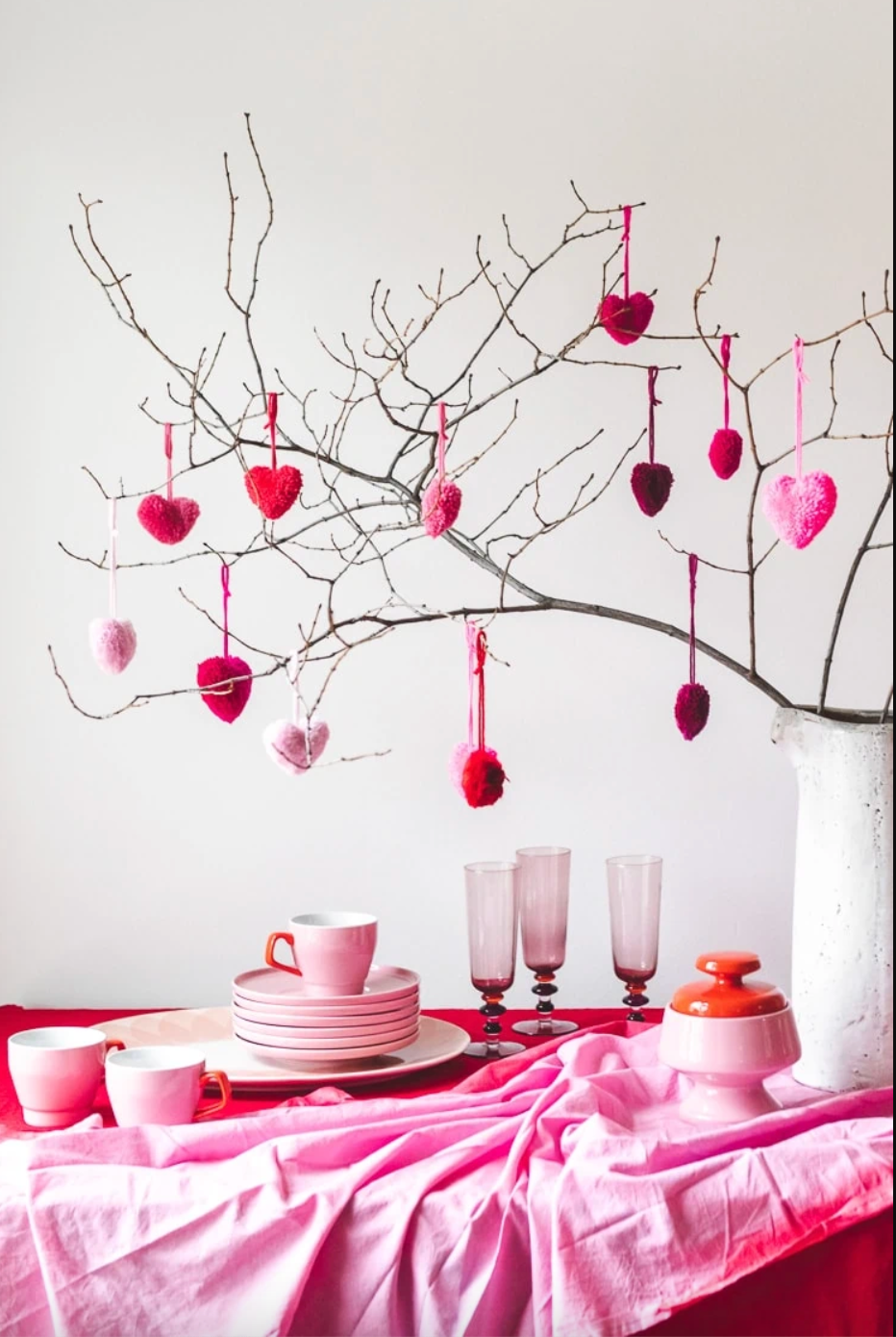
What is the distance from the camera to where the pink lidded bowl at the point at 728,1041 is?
1.18 meters

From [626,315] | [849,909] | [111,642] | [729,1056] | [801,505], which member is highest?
[626,315]

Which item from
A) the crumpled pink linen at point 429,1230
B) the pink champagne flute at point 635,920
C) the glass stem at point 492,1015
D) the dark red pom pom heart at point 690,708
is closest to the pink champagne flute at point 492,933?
Answer: the glass stem at point 492,1015

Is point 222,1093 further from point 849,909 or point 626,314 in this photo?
point 626,314

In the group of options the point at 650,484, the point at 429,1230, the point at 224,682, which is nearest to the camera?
the point at 429,1230

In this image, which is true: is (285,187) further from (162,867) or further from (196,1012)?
(196,1012)

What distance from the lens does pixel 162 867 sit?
1.80m

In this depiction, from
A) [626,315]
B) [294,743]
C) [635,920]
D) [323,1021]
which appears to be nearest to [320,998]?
[323,1021]

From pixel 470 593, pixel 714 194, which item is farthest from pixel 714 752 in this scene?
pixel 714 194

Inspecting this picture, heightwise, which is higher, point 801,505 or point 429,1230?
point 801,505

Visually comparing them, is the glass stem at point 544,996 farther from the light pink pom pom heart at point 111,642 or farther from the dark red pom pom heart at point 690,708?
the light pink pom pom heart at point 111,642

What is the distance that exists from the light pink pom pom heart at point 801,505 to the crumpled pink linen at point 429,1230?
1.66ft

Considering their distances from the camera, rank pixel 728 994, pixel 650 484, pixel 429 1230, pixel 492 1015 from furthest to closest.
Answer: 1. pixel 492 1015
2. pixel 650 484
3. pixel 728 994
4. pixel 429 1230

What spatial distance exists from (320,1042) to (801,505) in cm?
69

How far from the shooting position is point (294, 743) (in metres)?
1.35
